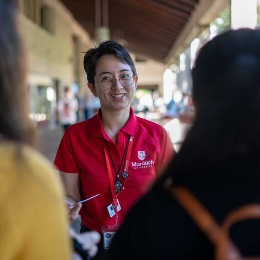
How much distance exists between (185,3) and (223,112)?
357 inches

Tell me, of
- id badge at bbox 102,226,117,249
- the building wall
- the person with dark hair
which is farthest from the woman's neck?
the building wall

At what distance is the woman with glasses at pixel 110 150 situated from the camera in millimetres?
2451

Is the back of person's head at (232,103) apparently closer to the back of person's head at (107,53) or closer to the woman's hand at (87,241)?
the woman's hand at (87,241)

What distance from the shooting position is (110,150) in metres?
2.55

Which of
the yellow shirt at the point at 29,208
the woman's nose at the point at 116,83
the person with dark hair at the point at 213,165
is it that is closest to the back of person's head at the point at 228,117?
the person with dark hair at the point at 213,165

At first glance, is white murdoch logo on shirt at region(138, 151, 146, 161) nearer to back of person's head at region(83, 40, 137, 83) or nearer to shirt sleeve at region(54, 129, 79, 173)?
shirt sleeve at region(54, 129, 79, 173)

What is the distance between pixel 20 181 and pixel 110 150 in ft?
4.81

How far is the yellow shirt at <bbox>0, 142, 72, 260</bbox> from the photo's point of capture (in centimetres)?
108

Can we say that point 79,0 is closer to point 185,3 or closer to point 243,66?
point 185,3

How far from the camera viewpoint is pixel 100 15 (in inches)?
769

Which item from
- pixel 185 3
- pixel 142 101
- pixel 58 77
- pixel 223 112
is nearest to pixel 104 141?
pixel 223 112

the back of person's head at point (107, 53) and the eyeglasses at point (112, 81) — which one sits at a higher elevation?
the back of person's head at point (107, 53)

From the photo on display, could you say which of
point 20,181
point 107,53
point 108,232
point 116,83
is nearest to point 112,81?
point 116,83

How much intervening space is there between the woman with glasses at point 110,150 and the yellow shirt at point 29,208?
1.23 meters
